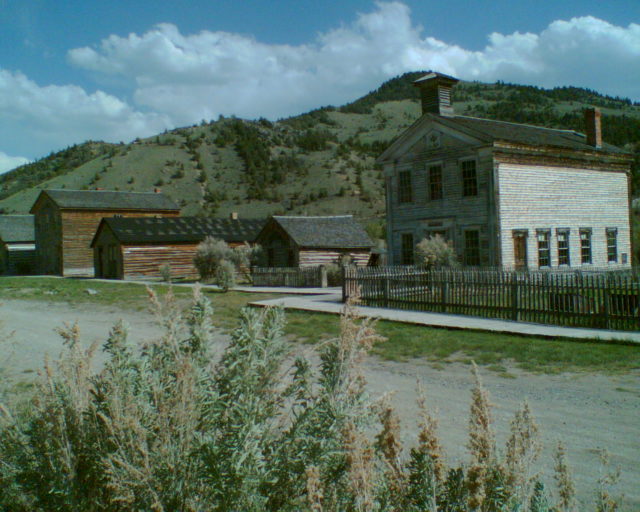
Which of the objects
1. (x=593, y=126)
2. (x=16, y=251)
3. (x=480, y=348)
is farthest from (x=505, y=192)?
(x=16, y=251)

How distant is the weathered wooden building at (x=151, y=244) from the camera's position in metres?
38.3

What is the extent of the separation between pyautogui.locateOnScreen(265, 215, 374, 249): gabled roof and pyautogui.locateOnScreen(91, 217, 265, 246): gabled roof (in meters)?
9.44

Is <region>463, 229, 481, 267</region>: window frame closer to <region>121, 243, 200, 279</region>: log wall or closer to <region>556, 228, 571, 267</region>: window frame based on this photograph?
<region>556, 228, 571, 267</region>: window frame

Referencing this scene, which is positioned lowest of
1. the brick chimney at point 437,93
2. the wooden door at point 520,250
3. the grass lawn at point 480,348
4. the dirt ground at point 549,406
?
the dirt ground at point 549,406

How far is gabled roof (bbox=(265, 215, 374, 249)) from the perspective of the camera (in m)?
32.5

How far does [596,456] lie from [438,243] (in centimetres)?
1969

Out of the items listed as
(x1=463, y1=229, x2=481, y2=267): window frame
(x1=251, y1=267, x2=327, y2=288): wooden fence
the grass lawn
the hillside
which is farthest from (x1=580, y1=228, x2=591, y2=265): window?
the hillside

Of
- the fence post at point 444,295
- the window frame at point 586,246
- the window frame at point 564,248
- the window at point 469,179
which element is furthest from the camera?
the window frame at point 586,246

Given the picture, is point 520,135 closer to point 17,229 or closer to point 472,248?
point 472,248

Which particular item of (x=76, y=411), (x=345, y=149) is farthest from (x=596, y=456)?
(x=345, y=149)

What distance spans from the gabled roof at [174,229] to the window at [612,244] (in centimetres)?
2503

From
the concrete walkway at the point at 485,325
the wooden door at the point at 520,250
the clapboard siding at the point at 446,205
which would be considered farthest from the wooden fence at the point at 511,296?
the wooden door at the point at 520,250

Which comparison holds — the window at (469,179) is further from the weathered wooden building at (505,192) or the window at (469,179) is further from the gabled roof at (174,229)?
the gabled roof at (174,229)

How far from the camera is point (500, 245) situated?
24156 mm
